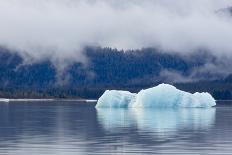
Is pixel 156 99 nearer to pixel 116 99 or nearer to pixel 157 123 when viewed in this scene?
pixel 116 99

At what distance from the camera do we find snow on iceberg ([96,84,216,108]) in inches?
5551

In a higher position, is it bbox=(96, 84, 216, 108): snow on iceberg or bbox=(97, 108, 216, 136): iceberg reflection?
bbox=(96, 84, 216, 108): snow on iceberg

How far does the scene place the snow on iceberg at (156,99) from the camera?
141000mm

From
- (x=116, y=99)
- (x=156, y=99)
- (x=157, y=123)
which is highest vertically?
(x=116, y=99)

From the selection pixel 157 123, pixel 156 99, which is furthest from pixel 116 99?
pixel 157 123

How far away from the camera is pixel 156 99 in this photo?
144000mm

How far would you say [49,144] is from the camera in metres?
51.8

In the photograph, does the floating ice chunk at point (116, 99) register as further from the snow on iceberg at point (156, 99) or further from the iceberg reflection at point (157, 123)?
the iceberg reflection at point (157, 123)

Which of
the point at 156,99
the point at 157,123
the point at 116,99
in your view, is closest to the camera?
the point at 157,123

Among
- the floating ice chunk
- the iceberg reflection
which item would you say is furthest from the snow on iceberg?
the iceberg reflection

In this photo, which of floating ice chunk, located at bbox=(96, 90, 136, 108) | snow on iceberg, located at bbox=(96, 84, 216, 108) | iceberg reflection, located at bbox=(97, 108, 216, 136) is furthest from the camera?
floating ice chunk, located at bbox=(96, 90, 136, 108)

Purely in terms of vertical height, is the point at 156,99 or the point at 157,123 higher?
the point at 156,99

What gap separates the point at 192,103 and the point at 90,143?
104m

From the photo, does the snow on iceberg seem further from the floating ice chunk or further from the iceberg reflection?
the iceberg reflection
